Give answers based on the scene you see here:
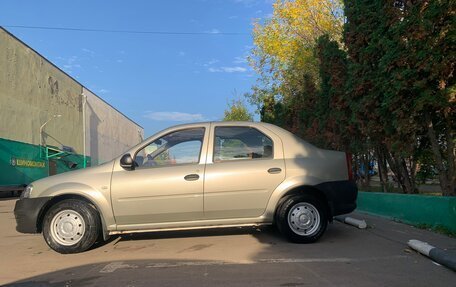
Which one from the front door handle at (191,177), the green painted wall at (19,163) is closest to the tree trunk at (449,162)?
the front door handle at (191,177)

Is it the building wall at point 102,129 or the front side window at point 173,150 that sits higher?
the building wall at point 102,129

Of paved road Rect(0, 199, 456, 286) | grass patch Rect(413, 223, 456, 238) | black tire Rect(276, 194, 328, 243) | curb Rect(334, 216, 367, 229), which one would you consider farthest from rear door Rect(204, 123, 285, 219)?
grass patch Rect(413, 223, 456, 238)

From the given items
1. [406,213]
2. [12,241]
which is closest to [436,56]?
[406,213]

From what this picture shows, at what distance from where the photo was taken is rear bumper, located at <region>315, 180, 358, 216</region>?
6.82m

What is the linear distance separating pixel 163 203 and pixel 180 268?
4.11 feet

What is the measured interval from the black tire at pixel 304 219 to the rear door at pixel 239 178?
303mm

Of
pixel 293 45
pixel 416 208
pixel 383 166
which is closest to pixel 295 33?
pixel 293 45

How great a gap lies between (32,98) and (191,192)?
29597mm

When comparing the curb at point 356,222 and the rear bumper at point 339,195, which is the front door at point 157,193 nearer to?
the rear bumper at point 339,195

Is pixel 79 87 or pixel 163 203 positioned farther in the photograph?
pixel 79 87

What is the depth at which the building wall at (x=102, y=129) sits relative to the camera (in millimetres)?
48344

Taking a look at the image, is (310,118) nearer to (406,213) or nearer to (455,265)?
(406,213)

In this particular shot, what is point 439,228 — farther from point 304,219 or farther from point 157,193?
point 157,193

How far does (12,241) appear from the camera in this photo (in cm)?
818
